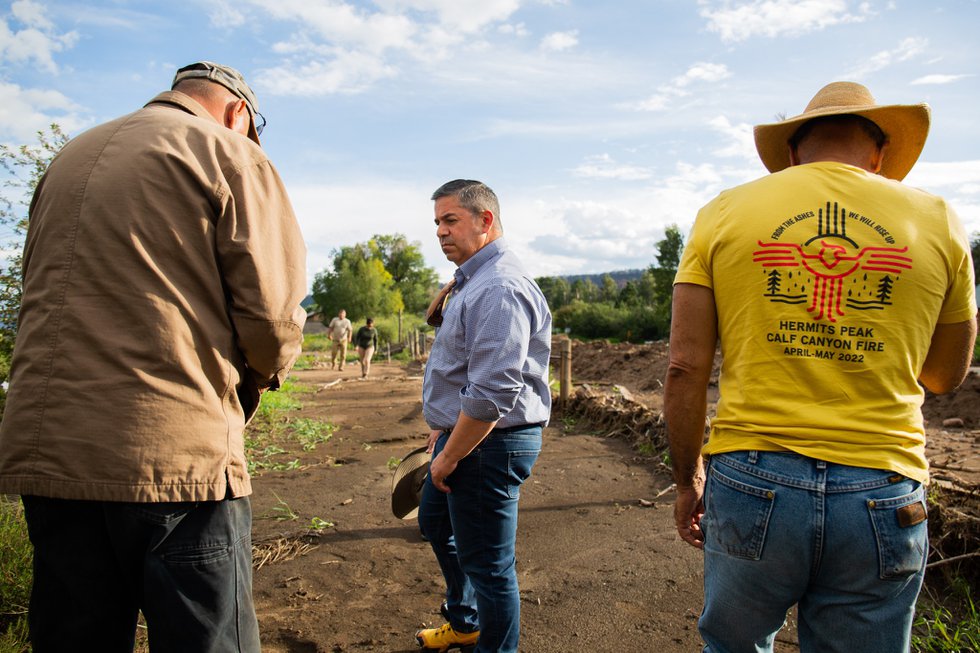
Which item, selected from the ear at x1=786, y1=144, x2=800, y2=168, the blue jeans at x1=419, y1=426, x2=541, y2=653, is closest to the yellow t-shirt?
the ear at x1=786, y1=144, x2=800, y2=168

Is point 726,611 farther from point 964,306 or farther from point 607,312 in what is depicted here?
point 607,312

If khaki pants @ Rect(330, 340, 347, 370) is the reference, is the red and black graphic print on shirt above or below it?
above

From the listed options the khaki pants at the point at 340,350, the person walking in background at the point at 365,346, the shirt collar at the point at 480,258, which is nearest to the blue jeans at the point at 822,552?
the shirt collar at the point at 480,258

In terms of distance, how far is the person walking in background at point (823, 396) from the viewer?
1.62 meters

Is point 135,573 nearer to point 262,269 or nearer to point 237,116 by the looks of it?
point 262,269

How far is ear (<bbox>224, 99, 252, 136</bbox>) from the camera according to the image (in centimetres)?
225

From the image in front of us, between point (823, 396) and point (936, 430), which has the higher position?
point (823, 396)

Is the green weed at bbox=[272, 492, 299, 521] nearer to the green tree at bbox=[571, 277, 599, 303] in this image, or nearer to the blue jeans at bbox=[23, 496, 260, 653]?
the blue jeans at bbox=[23, 496, 260, 653]

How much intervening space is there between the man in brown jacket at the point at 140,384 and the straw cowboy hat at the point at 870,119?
157cm

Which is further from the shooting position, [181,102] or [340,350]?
[340,350]

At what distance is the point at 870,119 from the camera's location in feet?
6.25

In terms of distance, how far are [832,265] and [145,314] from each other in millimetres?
1753

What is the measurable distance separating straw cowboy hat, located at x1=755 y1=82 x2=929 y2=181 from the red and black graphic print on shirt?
1.17ft

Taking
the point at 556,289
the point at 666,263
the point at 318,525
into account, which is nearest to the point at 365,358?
the point at 318,525
